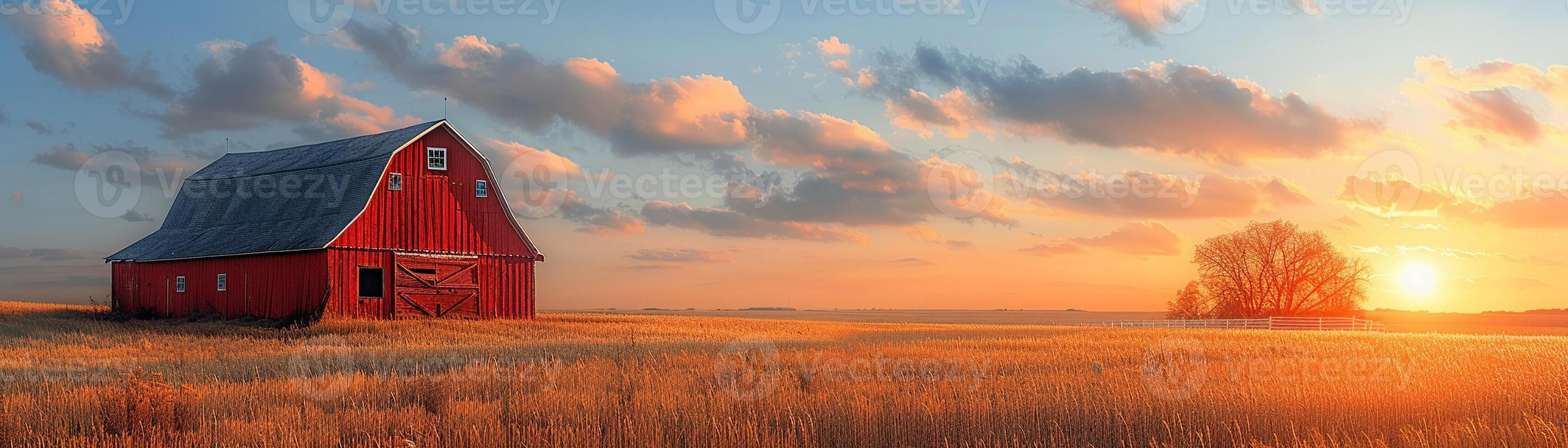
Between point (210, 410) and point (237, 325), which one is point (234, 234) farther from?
point (210, 410)

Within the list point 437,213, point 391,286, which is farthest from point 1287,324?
point 391,286

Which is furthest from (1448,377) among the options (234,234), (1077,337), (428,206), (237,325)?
(234,234)

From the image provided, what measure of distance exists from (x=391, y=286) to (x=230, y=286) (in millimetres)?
6950

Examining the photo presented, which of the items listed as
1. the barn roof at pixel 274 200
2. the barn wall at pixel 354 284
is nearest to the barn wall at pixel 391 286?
the barn wall at pixel 354 284

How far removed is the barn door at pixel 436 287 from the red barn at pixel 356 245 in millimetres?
38

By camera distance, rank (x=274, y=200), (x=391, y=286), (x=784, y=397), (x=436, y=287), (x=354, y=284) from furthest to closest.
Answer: (x=274, y=200) → (x=436, y=287) → (x=391, y=286) → (x=354, y=284) → (x=784, y=397)

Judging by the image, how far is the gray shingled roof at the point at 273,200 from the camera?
36.9 m

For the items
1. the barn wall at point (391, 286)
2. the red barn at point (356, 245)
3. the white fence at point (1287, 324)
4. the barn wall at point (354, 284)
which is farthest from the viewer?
the white fence at point (1287, 324)

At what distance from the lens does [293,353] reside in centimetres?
2347

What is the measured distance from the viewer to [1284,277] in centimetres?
6034

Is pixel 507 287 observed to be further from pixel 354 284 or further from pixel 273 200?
pixel 273 200

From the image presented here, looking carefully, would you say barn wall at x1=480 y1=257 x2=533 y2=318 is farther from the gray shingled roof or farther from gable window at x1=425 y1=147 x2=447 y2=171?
the gray shingled roof

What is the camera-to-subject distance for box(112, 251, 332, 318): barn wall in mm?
35531

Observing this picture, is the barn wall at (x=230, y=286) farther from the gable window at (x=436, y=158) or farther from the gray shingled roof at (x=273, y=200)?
the gable window at (x=436, y=158)
